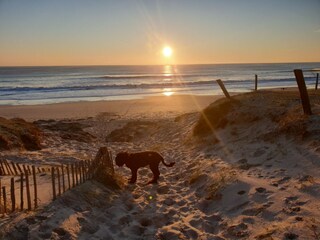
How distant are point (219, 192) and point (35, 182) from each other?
3.83m

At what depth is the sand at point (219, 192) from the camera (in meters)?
5.87

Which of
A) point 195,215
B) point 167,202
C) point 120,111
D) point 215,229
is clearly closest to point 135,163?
point 167,202

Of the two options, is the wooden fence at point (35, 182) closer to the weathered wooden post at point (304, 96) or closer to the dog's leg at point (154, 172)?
the dog's leg at point (154, 172)

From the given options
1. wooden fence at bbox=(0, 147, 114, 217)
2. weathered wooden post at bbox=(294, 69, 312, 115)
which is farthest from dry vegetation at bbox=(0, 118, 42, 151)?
weathered wooden post at bbox=(294, 69, 312, 115)

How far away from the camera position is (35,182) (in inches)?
259

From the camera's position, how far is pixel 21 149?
1371 cm

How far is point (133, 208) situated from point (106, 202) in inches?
22.9

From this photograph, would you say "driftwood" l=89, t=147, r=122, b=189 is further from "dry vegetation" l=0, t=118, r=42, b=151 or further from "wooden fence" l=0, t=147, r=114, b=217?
"dry vegetation" l=0, t=118, r=42, b=151

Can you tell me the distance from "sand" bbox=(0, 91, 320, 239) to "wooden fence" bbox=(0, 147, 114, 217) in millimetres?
266

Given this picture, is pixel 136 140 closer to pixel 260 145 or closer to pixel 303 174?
pixel 260 145

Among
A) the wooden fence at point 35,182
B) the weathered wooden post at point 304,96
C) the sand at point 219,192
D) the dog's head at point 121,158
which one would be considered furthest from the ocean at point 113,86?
the wooden fence at point 35,182

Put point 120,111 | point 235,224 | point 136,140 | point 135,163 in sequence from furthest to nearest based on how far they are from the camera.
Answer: point 120,111 → point 136,140 → point 135,163 → point 235,224

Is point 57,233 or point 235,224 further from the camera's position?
point 235,224

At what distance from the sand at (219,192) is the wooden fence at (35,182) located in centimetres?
27
